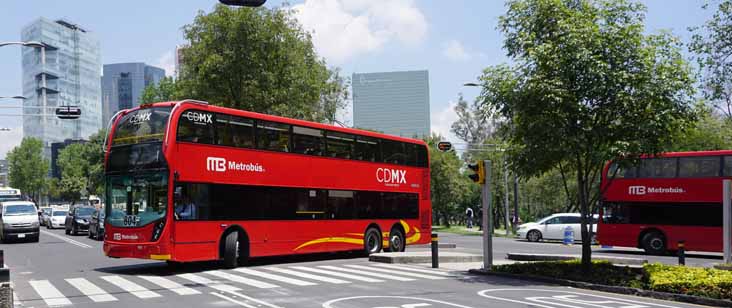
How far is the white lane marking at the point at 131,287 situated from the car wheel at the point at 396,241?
420 inches

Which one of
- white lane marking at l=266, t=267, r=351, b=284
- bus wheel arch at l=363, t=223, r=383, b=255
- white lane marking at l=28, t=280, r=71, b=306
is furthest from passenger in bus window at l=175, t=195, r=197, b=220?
bus wheel arch at l=363, t=223, r=383, b=255

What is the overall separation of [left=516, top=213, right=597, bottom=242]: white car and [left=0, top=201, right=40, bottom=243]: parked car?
2559cm

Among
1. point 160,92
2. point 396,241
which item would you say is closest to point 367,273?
point 396,241

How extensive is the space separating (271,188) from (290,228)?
1483 mm

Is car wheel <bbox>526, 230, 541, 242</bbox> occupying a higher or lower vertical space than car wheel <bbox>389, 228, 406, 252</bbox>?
lower

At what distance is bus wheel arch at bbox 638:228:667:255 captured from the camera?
95.7ft

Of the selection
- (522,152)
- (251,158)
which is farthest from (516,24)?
(251,158)

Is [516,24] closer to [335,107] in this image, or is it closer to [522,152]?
[522,152]

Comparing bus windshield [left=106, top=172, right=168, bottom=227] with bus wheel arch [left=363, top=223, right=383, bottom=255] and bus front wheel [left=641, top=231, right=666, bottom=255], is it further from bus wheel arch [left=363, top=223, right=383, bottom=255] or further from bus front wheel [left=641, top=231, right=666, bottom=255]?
bus front wheel [left=641, top=231, right=666, bottom=255]

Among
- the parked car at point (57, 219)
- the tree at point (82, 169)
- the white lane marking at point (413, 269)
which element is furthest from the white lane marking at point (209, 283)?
the tree at point (82, 169)

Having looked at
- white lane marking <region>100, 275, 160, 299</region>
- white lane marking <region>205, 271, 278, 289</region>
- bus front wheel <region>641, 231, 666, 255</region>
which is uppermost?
white lane marking <region>100, 275, 160, 299</region>

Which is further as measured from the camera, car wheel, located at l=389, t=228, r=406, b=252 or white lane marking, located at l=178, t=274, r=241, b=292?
car wheel, located at l=389, t=228, r=406, b=252

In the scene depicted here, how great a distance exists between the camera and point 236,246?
1952 cm

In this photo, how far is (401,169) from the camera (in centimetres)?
2619
